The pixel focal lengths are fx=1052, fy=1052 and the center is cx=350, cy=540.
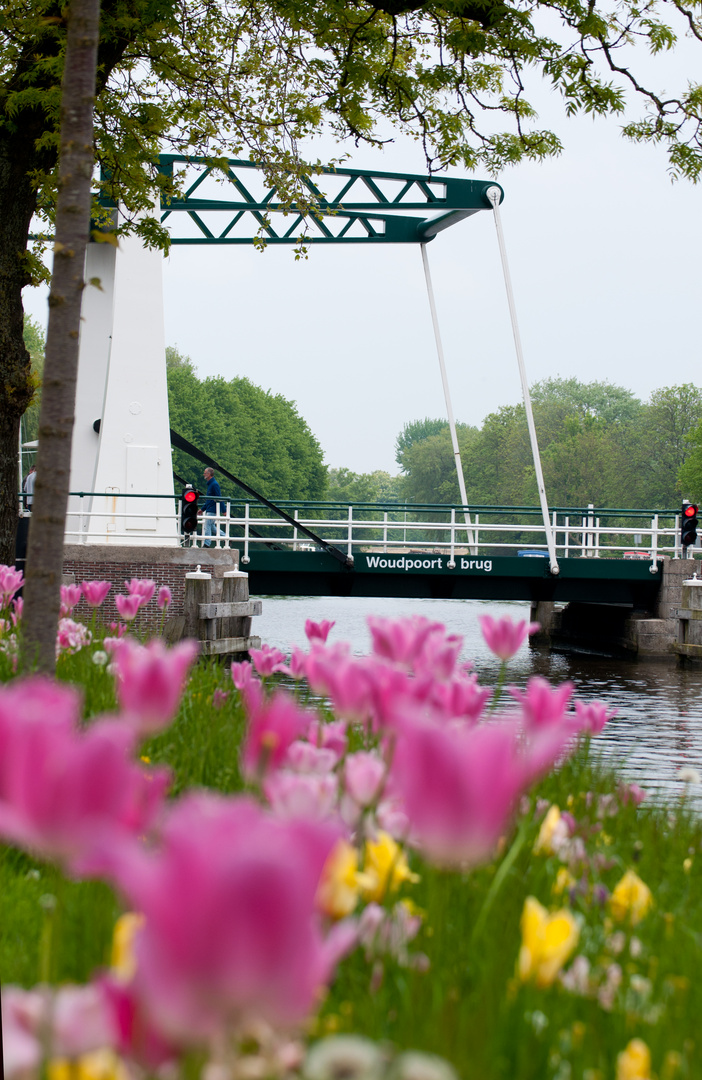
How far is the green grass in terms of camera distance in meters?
1.32

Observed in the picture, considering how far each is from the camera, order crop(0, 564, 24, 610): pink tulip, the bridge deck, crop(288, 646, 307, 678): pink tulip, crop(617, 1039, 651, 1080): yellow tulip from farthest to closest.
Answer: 1. the bridge deck
2. crop(0, 564, 24, 610): pink tulip
3. crop(288, 646, 307, 678): pink tulip
4. crop(617, 1039, 651, 1080): yellow tulip

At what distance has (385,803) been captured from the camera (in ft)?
6.19

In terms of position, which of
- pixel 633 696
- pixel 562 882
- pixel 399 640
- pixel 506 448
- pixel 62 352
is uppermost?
pixel 506 448

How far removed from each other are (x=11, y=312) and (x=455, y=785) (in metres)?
9.52

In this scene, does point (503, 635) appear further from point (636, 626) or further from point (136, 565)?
point (636, 626)

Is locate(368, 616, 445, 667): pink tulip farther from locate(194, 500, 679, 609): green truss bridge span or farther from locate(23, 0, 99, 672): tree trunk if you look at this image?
locate(194, 500, 679, 609): green truss bridge span

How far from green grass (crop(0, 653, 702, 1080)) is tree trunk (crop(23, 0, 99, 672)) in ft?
2.38

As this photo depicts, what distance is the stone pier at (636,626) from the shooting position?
21.7 meters

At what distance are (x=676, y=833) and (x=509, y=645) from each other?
1469 mm

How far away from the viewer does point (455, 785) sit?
95cm

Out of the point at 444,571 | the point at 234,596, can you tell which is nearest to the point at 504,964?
the point at 234,596

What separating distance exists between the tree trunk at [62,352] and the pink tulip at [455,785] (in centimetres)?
244

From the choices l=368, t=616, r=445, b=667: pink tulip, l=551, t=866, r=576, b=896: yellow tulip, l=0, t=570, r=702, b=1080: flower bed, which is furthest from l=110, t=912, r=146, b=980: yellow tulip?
l=551, t=866, r=576, b=896: yellow tulip

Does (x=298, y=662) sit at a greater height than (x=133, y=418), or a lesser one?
lesser
